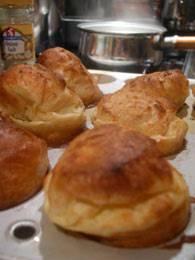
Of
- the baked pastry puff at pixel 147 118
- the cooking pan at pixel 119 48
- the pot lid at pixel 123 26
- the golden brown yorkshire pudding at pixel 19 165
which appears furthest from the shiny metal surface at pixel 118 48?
the golden brown yorkshire pudding at pixel 19 165

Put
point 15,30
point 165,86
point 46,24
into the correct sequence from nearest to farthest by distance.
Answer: point 165,86, point 15,30, point 46,24

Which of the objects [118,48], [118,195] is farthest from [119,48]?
[118,195]

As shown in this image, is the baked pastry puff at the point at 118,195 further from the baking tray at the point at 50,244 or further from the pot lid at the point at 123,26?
the pot lid at the point at 123,26

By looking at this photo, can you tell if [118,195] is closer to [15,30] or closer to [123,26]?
[15,30]

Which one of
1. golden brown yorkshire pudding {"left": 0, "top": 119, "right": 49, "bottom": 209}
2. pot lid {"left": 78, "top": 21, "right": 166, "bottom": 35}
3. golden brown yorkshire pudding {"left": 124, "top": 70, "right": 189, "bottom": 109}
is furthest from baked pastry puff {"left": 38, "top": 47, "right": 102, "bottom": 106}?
pot lid {"left": 78, "top": 21, "right": 166, "bottom": 35}

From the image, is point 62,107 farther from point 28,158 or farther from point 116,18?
point 116,18

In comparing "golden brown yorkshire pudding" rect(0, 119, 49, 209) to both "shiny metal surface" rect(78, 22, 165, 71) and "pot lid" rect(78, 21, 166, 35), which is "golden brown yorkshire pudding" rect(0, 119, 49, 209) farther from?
"pot lid" rect(78, 21, 166, 35)
